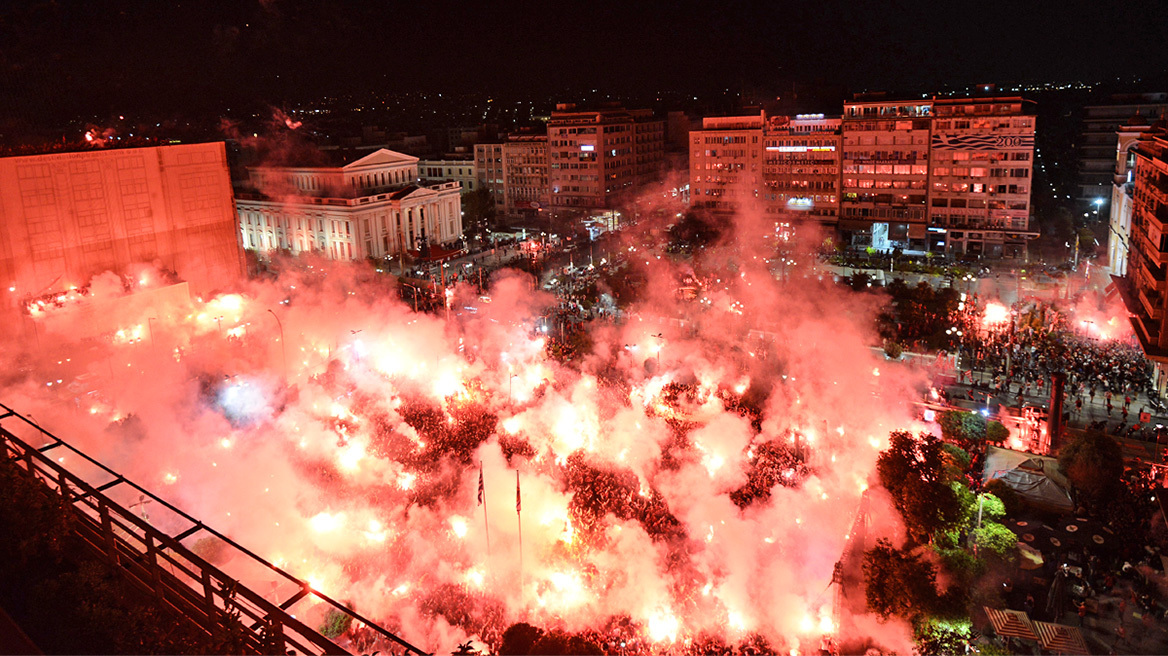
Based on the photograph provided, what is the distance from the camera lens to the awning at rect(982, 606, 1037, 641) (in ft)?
34.7

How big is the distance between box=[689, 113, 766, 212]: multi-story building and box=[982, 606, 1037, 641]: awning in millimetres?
37648

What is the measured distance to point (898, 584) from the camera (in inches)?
432

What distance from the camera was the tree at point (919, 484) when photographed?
40.4 ft

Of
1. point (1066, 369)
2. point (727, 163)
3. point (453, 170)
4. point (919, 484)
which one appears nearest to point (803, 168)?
point (727, 163)

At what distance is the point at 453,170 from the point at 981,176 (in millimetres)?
35807

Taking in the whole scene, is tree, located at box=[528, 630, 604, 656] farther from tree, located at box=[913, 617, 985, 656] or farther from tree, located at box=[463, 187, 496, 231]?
tree, located at box=[463, 187, 496, 231]

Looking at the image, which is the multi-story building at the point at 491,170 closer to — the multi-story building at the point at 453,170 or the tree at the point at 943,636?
the multi-story building at the point at 453,170

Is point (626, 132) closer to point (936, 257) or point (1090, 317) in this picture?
point (936, 257)

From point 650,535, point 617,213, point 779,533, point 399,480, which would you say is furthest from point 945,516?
point 617,213

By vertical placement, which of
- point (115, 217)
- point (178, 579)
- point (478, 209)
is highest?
point (115, 217)

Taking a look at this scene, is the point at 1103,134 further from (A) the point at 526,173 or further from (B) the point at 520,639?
(B) the point at 520,639

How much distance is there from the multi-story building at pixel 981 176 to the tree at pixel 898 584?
3219 cm

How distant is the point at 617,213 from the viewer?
51.8m

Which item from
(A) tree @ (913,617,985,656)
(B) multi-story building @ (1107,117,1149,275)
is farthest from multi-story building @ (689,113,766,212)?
(A) tree @ (913,617,985,656)
